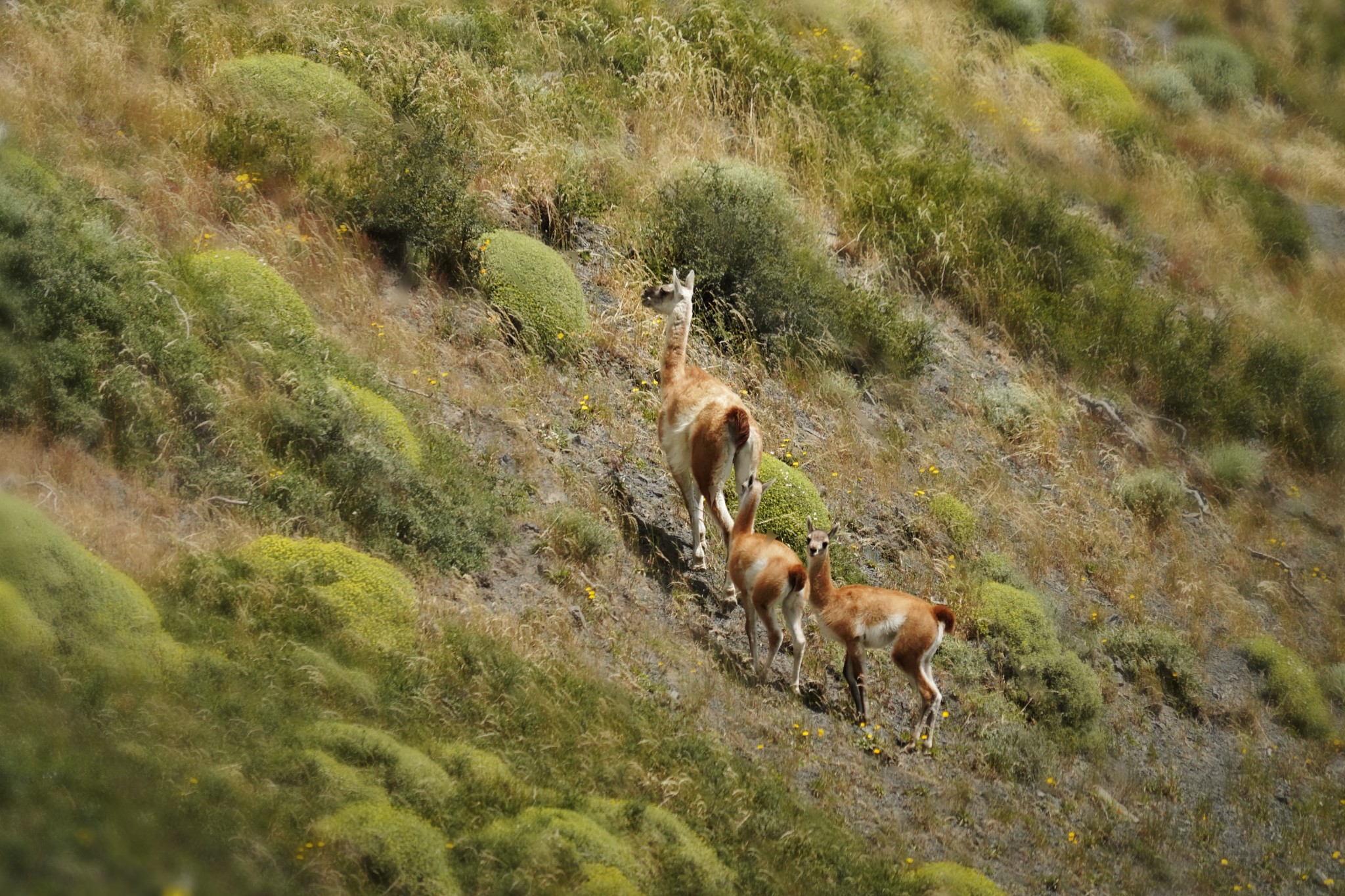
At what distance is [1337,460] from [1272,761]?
7.16 meters

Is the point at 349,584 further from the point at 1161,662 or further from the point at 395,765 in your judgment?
the point at 1161,662

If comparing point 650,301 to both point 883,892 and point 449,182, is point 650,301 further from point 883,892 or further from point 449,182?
point 883,892

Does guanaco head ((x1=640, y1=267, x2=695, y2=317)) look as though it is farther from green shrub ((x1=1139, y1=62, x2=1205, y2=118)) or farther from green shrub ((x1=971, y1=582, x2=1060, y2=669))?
green shrub ((x1=1139, y1=62, x2=1205, y2=118))

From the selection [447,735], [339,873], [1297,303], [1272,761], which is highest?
[339,873]

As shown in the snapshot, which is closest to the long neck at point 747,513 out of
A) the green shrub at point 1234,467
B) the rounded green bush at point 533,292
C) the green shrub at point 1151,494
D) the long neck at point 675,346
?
the long neck at point 675,346

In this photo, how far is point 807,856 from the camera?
7789 mm

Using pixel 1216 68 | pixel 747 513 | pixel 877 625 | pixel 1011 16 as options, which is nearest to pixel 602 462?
pixel 747 513

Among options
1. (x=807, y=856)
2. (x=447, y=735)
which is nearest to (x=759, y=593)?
(x=807, y=856)

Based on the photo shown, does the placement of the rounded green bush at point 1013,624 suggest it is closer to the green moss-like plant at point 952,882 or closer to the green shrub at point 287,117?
the green moss-like plant at point 952,882

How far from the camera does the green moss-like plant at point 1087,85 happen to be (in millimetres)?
21547

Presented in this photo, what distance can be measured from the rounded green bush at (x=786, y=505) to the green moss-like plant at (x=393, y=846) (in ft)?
17.0

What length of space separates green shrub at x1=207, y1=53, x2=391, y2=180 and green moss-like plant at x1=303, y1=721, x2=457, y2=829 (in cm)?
689

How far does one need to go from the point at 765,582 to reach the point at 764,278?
5.44m

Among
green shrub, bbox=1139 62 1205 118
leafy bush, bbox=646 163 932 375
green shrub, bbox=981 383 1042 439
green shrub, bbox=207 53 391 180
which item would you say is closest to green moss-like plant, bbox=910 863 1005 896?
leafy bush, bbox=646 163 932 375
